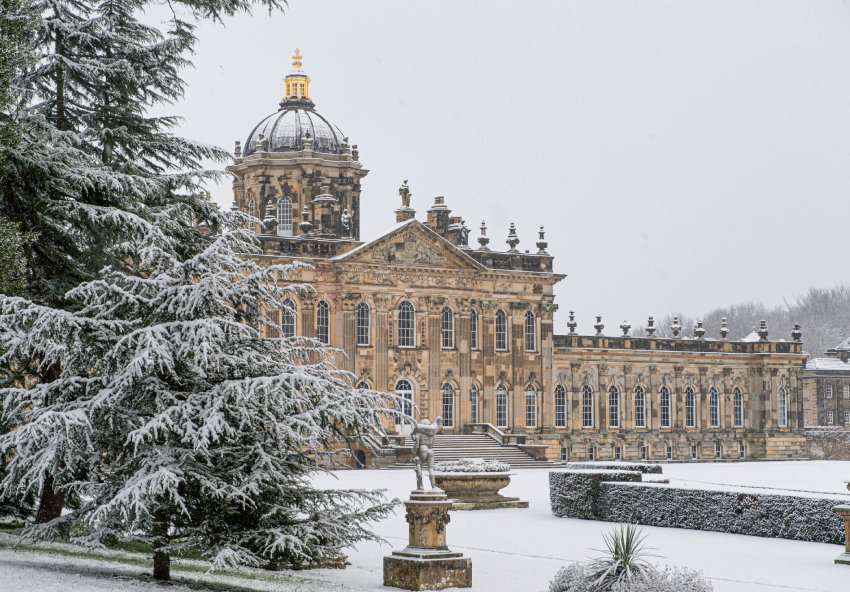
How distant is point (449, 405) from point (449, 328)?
9.93ft

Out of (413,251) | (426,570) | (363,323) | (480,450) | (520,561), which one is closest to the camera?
(426,570)

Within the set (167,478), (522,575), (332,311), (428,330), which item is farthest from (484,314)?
(167,478)

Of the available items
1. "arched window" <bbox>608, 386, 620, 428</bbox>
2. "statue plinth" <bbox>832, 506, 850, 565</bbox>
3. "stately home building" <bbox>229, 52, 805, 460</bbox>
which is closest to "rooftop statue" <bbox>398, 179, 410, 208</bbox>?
"stately home building" <bbox>229, 52, 805, 460</bbox>

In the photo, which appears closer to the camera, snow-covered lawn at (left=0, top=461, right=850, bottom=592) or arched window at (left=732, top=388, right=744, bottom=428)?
snow-covered lawn at (left=0, top=461, right=850, bottom=592)

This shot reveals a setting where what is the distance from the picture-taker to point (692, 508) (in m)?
24.1

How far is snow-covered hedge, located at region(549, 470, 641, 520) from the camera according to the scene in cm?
2614

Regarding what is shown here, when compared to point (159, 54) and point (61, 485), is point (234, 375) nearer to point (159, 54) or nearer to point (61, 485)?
point (61, 485)

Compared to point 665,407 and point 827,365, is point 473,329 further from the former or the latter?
point 827,365

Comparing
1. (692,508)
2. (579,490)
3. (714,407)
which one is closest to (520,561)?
(692,508)

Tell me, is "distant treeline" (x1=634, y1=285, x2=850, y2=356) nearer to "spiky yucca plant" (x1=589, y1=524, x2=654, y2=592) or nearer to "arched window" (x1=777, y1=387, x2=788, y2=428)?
"arched window" (x1=777, y1=387, x2=788, y2=428)

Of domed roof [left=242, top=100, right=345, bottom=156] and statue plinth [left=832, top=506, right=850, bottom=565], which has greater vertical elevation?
domed roof [left=242, top=100, right=345, bottom=156]

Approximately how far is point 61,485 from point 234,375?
2414 millimetres

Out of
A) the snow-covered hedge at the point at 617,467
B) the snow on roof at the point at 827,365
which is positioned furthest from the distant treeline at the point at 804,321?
the snow-covered hedge at the point at 617,467

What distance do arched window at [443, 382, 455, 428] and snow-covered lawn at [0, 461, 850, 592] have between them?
906 inches
